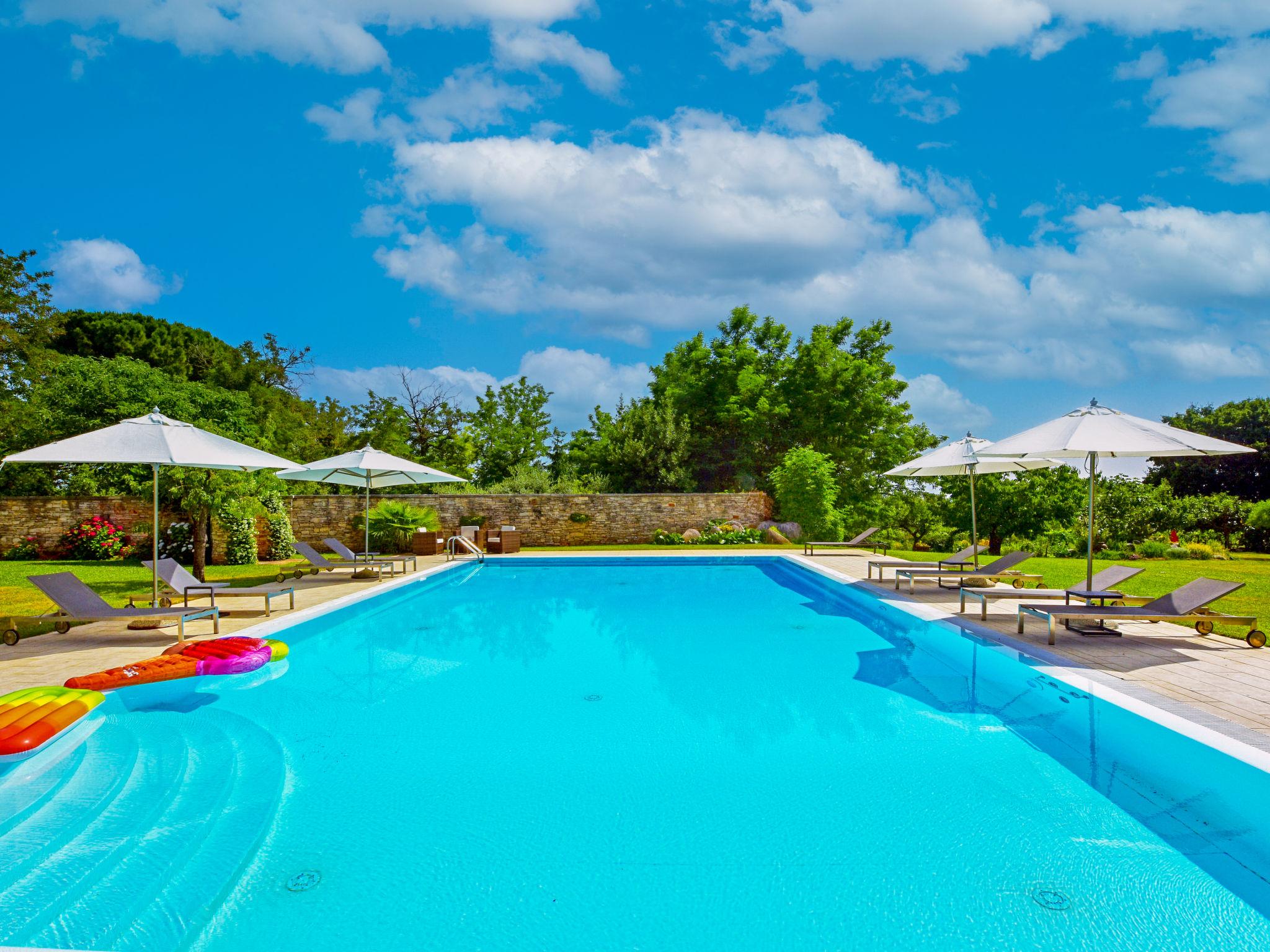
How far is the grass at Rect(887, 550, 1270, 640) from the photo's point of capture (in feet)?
26.1

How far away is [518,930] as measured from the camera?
2.64m

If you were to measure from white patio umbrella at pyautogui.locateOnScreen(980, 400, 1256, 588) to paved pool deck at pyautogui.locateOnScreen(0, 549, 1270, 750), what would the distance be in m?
1.01

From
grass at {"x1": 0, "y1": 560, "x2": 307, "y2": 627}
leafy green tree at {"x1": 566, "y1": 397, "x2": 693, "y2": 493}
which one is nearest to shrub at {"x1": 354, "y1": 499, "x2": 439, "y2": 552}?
grass at {"x1": 0, "y1": 560, "x2": 307, "y2": 627}

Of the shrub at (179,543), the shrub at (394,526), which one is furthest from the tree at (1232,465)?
the shrub at (179,543)

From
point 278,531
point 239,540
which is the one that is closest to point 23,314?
point 278,531

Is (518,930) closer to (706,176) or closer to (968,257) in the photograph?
(706,176)

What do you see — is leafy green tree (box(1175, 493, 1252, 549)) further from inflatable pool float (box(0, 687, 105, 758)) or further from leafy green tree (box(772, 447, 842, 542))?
inflatable pool float (box(0, 687, 105, 758))

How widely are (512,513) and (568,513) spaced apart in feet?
5.05

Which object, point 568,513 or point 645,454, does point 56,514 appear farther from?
point 645,454

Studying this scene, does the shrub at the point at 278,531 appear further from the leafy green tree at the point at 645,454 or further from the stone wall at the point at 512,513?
the leafy green tree at the point at 645,454

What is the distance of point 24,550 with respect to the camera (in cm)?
1598

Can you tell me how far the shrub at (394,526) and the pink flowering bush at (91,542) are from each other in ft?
18.3

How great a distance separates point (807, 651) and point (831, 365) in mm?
19324

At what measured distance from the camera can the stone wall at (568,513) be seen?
18.3 m
